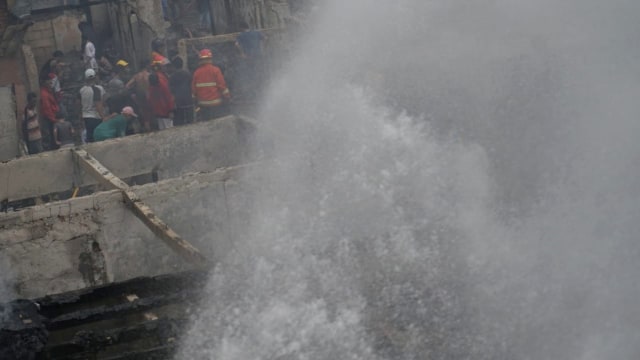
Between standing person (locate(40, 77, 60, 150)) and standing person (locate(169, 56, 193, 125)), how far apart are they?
1.87 meters

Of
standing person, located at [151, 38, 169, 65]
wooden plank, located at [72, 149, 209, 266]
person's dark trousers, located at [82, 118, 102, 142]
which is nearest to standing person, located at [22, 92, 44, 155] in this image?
person's dark trousers, located at [82, 118, 102, 142]

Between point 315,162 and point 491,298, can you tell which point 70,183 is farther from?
point 491,298

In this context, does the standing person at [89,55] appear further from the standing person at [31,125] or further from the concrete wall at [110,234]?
the concrete wall at [110,234]

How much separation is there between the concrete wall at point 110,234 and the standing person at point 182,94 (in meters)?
2.99

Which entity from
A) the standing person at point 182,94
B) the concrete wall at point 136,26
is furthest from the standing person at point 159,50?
the standing person at point 182,94

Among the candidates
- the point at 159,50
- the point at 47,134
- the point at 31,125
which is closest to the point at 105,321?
the point at 31,125

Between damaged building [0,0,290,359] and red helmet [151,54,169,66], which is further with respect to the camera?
red helmet [151,54,169,66]

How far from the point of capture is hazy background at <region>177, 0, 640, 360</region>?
A: 287 inches

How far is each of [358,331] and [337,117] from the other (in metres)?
2.78

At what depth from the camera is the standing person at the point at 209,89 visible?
39.1ft

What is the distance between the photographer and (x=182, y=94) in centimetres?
1221

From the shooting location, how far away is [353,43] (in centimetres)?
1024

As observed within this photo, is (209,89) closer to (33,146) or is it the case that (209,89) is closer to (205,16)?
(33,146)

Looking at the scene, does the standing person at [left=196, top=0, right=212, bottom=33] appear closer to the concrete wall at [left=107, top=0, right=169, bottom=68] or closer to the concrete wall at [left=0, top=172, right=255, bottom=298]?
the concrete wall at [left=107, top=0, right=169, bottom=68]
